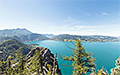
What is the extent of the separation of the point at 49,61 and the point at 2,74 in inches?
927

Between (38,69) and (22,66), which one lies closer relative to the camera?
(38,69)

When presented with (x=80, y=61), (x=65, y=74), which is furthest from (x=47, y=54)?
(x=65, y=74)

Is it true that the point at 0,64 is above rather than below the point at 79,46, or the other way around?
below

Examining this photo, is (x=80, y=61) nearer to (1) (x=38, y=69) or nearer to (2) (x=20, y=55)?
(1) (x=38, y=69)

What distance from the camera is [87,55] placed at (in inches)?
482

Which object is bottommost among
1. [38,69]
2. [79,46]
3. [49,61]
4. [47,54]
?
[49,61]

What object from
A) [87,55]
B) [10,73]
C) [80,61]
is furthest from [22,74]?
[87,55]

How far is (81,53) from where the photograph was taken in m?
12.6

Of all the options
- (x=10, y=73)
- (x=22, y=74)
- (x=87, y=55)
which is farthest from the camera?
(x=22, y=74)

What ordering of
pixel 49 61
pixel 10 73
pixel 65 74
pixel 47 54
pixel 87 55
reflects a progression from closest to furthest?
pixel 87 55
pixel 10 73
pixel 49 61
pixel 47 54
pixel 65 74

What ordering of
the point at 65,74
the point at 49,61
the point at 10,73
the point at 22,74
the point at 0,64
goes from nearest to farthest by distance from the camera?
the point at 0,64 → the point at 10,73 → the point at 22,74 → the point at 49,61 → the point at 65,74

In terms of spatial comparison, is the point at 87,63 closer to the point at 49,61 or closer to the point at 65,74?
the point at 49,61

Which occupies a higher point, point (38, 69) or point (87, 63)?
point (87, 63)

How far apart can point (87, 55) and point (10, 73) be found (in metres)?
19.9
